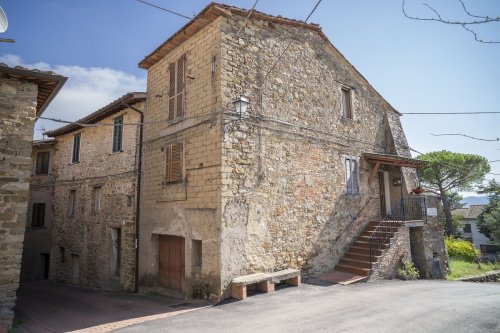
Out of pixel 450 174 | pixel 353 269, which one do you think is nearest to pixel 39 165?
pixel 353 269

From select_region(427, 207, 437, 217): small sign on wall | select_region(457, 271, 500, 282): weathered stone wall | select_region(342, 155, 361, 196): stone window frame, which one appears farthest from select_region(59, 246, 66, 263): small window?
select_region(457, 271, 500, 282): weathered stone wall

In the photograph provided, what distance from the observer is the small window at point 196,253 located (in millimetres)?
8633

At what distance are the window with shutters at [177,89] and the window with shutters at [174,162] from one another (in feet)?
3.17

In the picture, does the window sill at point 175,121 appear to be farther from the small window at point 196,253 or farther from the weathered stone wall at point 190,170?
the small window at point 196,253

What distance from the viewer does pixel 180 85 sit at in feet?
33.1

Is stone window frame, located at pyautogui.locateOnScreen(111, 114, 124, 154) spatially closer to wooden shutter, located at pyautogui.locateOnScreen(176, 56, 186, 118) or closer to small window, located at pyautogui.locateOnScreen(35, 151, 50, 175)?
wooden shutter, located at pyautogui.locateOnScreen(176, 56, 186, 118)

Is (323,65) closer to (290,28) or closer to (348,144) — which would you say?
(290,28)

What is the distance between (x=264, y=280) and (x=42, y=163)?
15030 millimetres

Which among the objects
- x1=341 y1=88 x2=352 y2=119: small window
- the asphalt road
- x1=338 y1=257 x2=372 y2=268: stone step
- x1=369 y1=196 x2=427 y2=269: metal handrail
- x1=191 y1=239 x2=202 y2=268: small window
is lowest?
the asphalt road

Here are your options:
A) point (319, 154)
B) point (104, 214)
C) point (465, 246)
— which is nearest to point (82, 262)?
point (104, 214)

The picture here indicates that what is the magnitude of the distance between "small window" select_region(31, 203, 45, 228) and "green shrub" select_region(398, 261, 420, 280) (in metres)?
17.3

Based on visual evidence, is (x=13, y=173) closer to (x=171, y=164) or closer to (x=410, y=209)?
(x=171, y=164)

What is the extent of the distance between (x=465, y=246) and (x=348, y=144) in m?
13.5

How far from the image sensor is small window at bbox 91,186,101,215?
13.3 meters
